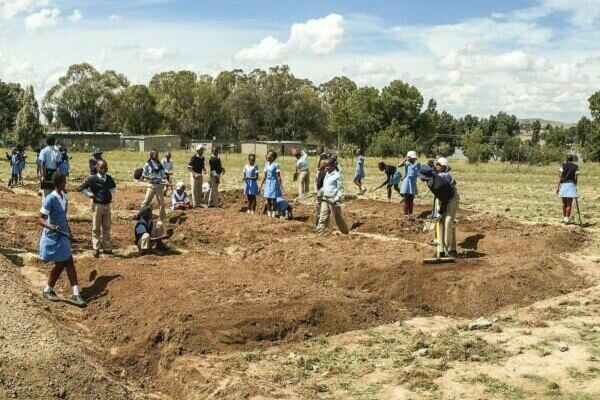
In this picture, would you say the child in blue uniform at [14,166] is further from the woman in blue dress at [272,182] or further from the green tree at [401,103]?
the green tree at [401,103]

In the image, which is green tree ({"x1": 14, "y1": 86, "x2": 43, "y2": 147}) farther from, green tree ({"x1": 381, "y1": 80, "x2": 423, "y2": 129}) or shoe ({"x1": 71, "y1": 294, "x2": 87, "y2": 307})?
shoe ({"x1": 71, "y1": 294, "x2": 87, "y2": 307})

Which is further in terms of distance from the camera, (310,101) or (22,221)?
(310,101)

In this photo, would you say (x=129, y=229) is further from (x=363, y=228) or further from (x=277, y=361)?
(x=277, y=361)

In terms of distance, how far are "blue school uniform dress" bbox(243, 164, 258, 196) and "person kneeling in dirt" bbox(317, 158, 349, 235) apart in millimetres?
3145

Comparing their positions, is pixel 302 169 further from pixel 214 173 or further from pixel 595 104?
pixel 595 104

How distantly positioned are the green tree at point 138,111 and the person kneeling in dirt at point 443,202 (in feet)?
237

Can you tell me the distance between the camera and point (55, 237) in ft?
29.9

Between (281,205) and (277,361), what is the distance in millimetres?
9588

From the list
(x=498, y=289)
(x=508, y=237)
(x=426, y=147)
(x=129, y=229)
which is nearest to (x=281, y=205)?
(x=129, y=229)

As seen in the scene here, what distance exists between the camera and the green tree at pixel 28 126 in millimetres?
55750

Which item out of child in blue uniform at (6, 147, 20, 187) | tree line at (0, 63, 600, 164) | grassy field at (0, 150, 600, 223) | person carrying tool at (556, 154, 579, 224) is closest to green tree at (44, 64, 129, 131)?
tree line at (0, 63, 600, 164)

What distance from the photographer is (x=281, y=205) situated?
16.9 metres

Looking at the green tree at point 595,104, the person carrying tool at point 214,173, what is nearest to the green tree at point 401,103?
the green tree at point 595,104

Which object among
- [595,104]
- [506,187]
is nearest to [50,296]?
[506,187]
